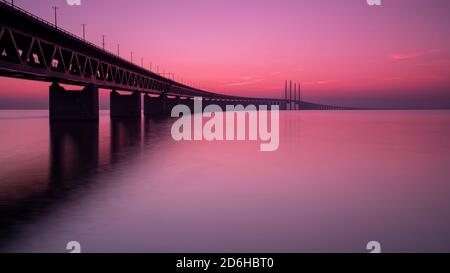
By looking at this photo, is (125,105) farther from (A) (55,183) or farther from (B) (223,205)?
(B) (223,205)

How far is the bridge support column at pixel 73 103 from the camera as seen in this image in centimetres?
6347

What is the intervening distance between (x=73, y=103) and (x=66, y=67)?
44.6 ft

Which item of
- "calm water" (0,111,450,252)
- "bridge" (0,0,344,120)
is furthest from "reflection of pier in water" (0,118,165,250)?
"bridge" (0,0,344,120)

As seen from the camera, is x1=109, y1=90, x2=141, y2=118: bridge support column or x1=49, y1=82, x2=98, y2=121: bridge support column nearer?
x1=49, y1=82, x2=98, y2=121: bridge support column

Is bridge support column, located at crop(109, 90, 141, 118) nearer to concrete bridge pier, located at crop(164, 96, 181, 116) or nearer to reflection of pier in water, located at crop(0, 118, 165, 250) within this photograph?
concrete bridge pier, located at crop(164, 96, 181, 116)

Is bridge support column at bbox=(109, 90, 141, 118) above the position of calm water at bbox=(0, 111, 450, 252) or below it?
above

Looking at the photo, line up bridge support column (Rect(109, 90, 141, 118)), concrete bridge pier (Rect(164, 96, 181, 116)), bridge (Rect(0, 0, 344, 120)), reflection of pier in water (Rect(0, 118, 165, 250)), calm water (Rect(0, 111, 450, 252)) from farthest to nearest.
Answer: concrete bridge pier (Rect(164, 96, 181, 116)) → bridge support column (Rect(109, 90, 141, 118)) → bridge (Rect(0, 0, 344, 120)) → reflection of pier in water (Rect(0, 118, 165, 250)) → calm water (Rect(0, 111, 450, 252))

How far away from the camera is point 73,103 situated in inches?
2584

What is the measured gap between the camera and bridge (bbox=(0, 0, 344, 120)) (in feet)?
122

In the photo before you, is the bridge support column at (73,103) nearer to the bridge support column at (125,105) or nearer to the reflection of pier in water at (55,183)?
the bridge support column at (125,105)

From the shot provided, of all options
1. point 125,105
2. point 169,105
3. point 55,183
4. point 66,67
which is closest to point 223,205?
point 55,183

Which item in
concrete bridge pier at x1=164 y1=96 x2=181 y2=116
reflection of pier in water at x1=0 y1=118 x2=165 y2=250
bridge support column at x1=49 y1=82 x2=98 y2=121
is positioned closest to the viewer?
reflection of pier in water at x1=0 y1=118 x2=165 y2=250

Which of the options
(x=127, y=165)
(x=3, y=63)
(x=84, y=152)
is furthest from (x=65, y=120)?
(x=127, y=165)

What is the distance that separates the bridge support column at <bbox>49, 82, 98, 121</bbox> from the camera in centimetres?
6347
